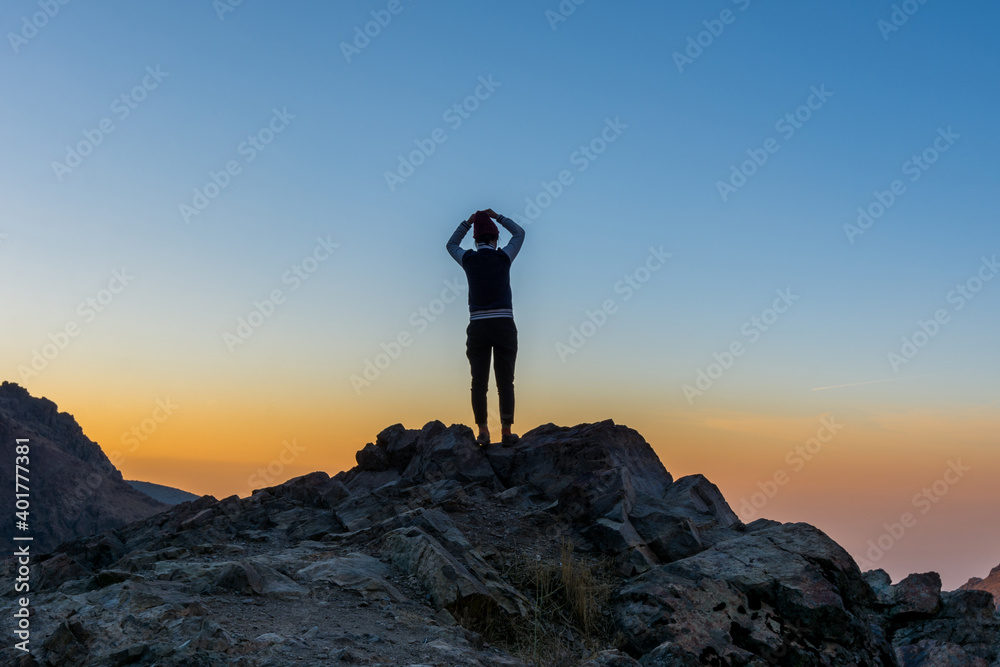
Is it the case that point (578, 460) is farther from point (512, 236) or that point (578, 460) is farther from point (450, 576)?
point (450, 576)

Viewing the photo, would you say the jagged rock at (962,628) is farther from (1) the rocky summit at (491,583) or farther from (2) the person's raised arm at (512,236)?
(2) the person's raised arm at (512,236)

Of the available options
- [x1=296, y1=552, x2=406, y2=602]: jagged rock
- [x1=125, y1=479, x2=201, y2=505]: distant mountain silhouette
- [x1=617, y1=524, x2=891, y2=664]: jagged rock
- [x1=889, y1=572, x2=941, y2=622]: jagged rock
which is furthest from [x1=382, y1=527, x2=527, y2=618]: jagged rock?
[x1=125, y1=479, x2=201, y2=505]: distant mountain silhouette

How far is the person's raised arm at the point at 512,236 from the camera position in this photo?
40.0ft

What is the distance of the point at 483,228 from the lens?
484 inches

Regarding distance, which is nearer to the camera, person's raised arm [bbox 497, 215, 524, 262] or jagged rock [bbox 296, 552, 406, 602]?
jagged rock [bbox 296, 552, 406, 602]

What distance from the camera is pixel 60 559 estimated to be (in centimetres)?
979

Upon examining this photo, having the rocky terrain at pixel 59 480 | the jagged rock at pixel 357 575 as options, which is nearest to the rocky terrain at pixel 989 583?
the jagged rock at pixel 357 575

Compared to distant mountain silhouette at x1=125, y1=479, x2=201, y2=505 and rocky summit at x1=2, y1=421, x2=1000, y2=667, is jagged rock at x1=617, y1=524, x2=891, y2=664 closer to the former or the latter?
rocky summit at x1=2, y1=421, x2=1000, y2=667

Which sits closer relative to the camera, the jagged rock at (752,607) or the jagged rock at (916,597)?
the jagged rock at (752,607)

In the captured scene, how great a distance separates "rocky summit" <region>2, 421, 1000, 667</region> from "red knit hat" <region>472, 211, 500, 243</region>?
3257 millimetres

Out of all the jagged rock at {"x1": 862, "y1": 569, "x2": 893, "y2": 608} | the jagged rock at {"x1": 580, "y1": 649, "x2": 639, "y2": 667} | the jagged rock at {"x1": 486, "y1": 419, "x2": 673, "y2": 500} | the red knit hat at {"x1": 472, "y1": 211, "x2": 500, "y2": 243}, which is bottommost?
the jagged rock at {"x1": 580, "y1": 649, "x2": 639, "y2": 667}

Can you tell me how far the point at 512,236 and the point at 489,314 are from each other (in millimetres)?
1412

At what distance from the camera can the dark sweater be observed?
12031mm

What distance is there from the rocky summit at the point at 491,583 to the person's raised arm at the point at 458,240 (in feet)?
9.77
